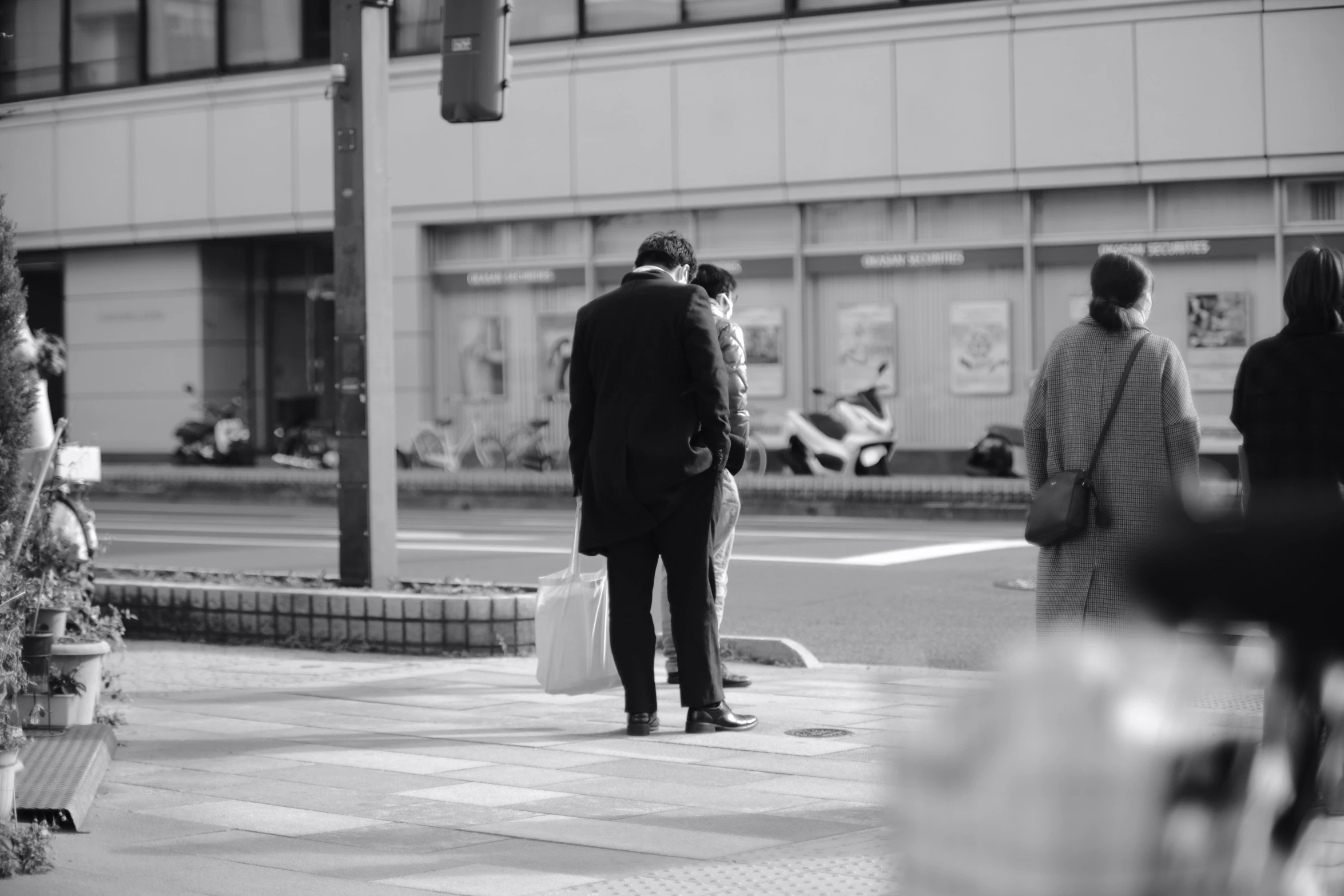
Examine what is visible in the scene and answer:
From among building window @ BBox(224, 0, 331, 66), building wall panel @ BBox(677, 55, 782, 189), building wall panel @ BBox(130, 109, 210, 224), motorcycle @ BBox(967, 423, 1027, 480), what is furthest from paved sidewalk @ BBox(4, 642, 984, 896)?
building wall panel @ BBox(130, 109, 210, 224)

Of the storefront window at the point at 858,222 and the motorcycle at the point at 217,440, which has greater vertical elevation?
the storefront window at the point at 858,222

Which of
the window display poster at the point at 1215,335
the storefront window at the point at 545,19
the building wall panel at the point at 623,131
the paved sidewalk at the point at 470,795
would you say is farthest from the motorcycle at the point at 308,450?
the paved sidewalk at the point at 470,795

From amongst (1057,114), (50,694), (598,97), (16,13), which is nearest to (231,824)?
(50,694)

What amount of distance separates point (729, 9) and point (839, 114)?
226 centimetres

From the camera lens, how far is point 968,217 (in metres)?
22.4

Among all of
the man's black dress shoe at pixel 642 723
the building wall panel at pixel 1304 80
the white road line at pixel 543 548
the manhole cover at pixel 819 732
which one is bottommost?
the manhole cover at pixel 819 732

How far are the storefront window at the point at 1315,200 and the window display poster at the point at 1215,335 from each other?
1128 mm

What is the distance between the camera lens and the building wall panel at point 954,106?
21.7 metres

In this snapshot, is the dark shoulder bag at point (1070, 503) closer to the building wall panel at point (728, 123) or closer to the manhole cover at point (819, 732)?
the manhole cover at point (819, 732)

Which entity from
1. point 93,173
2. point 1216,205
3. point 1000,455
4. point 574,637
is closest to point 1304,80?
point 1216,205

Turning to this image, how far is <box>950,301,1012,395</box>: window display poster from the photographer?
22.2 meters

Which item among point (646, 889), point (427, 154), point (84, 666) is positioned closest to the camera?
point (646, 889)

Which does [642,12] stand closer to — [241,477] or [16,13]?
[241,477]

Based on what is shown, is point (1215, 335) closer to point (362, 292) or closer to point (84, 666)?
point (362, 292)
